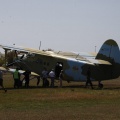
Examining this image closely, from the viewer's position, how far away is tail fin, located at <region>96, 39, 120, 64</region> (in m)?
24.9

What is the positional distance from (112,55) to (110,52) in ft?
1.24

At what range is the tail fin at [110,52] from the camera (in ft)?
81.6

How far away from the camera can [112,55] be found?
987 inches
